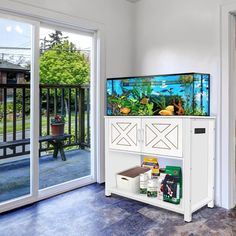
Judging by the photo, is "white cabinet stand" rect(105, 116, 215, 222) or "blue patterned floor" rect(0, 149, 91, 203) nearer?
"white cabinet stand" rect(105, 116, 215, 222)

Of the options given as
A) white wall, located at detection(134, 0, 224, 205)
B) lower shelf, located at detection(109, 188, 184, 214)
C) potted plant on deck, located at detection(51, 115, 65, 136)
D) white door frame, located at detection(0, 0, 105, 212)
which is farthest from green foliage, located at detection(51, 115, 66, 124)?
white wall, located at detection(134, 0, 224, 205)

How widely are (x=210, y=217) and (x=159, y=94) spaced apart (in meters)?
1.21

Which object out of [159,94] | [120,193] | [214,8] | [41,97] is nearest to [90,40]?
[41,97]

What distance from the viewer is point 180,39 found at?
2.71 meters

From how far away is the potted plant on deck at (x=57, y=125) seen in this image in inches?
108

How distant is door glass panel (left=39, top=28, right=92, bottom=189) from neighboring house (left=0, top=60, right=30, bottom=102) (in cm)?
19

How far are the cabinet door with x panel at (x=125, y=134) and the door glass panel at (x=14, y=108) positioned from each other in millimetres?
867

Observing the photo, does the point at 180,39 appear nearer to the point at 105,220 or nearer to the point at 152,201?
the point at 152,201

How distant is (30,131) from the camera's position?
2479mm

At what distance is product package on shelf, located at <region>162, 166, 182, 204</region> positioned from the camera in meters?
2.22

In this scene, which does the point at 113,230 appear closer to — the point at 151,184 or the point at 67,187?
the point at 151,184

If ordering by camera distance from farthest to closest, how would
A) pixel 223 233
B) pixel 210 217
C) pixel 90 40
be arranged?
pixel 90 40, pixel 210 217, pixel 223 233

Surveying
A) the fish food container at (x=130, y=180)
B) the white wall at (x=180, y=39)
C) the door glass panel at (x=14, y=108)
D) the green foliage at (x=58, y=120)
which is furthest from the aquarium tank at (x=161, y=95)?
the door glass panel at (x=14, y=108)

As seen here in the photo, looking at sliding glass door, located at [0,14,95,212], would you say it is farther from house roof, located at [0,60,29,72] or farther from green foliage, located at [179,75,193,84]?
green foliage, located at [179,75,193,84]
